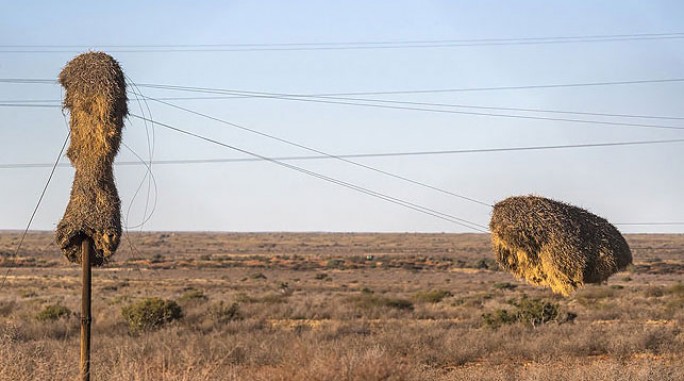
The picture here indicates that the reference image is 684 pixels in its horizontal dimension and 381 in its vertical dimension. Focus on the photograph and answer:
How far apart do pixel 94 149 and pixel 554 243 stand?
720 cm

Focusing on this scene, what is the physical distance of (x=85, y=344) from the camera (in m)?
12.1

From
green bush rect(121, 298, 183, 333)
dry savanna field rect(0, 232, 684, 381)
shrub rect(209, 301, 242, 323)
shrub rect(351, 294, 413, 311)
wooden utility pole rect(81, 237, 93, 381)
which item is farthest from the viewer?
shrub rect(351, 294, 413, 311)

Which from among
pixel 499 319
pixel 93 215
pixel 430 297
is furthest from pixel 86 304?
pixel 430 297

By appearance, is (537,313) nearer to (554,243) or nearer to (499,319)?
(499,319)

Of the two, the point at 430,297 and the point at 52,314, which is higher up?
the point at 52,314

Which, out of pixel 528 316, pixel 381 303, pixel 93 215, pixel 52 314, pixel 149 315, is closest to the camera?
pixel 93 215

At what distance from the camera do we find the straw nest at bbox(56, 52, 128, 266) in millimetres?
11930

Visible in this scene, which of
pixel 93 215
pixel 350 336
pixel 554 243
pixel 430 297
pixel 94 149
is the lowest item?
pixel 350 336

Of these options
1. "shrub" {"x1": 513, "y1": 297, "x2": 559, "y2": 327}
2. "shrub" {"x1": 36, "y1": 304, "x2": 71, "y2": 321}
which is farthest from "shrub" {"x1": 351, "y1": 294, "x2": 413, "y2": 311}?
"shrub" {"x1": 36, "y1": 304, "x2": 71, "y2": 321}

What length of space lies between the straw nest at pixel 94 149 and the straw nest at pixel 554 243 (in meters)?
6.29

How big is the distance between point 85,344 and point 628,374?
942cm

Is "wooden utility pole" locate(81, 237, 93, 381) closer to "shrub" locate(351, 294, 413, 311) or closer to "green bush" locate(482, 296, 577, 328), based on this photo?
"green bush" locate(482, 296, 577, 328)

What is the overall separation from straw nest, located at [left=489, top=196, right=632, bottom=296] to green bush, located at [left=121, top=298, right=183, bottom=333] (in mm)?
15343

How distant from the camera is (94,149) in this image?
39.4 feet
